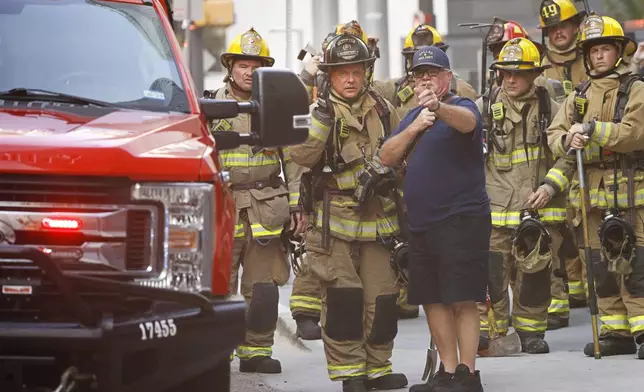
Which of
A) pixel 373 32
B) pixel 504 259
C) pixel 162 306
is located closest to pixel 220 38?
pixel 373 32

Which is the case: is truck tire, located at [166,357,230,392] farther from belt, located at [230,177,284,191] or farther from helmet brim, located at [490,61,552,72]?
helmet brim, located at [490,61,552,72]

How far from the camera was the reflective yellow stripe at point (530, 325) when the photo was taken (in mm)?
10836

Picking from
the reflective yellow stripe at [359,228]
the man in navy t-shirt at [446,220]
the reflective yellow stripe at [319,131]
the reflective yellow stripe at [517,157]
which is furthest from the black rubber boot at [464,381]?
the reflective yellow stripe at [517,157]

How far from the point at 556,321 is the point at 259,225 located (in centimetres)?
317

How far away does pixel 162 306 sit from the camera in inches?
218

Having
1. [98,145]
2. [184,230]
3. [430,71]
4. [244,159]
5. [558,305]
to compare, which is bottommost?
[558,305]

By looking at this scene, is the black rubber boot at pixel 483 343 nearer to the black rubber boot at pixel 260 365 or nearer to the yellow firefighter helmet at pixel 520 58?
the black rubber boot at pixel 260 365

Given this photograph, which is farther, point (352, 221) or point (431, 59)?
point (352, 221)

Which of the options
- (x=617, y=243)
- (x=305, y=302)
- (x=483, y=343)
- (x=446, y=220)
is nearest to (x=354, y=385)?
(x=446, y=220)

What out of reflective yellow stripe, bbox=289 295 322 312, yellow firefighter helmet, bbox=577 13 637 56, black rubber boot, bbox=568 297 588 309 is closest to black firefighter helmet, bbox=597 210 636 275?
yellow firefighter helmet, bbox=577 13 637 56

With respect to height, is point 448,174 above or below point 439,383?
above

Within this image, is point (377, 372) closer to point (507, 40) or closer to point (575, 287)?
point (507, 40)

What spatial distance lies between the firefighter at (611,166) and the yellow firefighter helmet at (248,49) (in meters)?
2.00

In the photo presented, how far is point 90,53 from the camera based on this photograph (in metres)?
6.51
